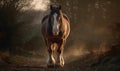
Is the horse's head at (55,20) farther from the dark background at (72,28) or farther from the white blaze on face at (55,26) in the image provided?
the dark background at (72,28)

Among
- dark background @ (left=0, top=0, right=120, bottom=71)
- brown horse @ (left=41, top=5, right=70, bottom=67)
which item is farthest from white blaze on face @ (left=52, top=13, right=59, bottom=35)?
dark background @ (left=0, top=0, right=120, bottom=71)

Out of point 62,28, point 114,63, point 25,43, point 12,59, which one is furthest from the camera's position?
point 25,43

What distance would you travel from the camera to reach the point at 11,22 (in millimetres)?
25625

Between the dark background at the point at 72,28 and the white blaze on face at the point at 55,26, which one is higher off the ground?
the white blaze on face at the point at 55,26

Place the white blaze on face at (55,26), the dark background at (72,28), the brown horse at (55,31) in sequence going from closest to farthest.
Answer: the white blaze on face at (55,26)
the brown horse at (55,31)
the dark background at (72,28)

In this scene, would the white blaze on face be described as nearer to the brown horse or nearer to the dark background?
the brown horse

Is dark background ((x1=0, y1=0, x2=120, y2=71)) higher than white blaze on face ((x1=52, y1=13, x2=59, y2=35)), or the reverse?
white blaze on face ((x1=52, y1=13, x2=59, y2=35))

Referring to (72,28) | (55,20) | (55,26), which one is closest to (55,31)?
(55,26)

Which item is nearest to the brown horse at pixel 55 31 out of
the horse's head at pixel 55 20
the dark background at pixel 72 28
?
the horse's head at pixel 55 20

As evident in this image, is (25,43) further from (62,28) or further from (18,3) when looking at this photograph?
(62,28)

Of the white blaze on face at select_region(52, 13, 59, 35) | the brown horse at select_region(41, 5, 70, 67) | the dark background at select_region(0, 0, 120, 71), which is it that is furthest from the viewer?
the dark background at select_region(0, 0, 120, 71)

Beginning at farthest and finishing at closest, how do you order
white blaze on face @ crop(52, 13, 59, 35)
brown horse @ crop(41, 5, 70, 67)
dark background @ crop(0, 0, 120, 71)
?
dark background @ crop(0, 0, 120, 71)
brown horse @ crop(41, 5, 70, 67)
white blaze on face @ crop(52, 13, 59, 35)

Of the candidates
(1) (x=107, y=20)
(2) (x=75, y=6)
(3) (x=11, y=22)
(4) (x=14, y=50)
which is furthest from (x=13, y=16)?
(1) (x=107, y=20)

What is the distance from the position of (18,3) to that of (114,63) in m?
12.3
